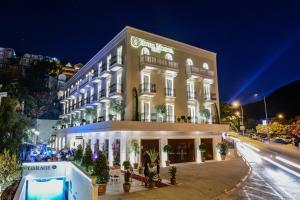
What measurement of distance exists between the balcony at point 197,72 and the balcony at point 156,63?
95.0 inches

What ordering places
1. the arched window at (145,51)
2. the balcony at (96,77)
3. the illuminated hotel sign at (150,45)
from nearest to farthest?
the illuminated hotel sign at (150,45) < the arched window at (145,51) < the balcony at (96,77)

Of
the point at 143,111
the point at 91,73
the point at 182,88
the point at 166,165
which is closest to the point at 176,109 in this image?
the point at 182,88

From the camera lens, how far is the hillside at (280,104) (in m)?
91.7

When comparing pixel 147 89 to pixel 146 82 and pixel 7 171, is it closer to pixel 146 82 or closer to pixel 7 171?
pixel 146 82

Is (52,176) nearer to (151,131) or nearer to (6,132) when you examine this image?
(6,132)

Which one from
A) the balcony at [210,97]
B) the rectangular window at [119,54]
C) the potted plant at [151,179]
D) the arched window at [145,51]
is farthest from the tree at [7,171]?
the balcony at [210,97]

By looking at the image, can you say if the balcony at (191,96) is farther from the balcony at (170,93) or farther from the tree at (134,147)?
the tree at (134,147)

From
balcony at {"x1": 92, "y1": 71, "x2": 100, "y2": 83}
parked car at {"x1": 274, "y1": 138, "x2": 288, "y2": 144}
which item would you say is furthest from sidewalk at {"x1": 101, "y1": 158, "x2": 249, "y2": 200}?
parked car at {"x1": 274, "y1": 138, "x2": 288, "y2": 144}

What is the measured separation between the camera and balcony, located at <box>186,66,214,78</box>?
29219 mm

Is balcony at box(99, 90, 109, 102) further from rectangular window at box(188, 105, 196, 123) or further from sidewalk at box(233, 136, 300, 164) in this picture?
sidewalk at box(233, 136, 300, 164)

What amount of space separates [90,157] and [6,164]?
510cm

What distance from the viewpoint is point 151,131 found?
23.8 metres

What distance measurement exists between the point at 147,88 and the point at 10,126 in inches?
507

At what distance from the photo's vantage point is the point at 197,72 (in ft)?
97.5
